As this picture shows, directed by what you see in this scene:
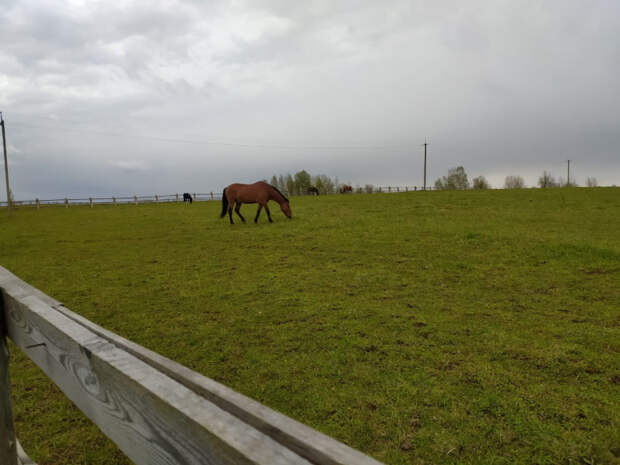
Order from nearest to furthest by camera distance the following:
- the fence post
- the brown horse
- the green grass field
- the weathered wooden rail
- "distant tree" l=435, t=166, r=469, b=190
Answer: the weathered wooden rail
the fence post
the green grass field
the brown horse
"distant tree" l=435, t=166, r=469, b=190

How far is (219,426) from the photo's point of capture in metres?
0.67

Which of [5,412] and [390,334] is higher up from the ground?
[5,412]

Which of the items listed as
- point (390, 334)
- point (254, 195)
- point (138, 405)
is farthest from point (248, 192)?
point (138, 405)

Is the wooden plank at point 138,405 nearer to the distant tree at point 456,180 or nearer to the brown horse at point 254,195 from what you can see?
the brown horse at point 254,195

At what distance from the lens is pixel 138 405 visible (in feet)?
2.82

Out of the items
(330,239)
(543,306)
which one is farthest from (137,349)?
(330,239)

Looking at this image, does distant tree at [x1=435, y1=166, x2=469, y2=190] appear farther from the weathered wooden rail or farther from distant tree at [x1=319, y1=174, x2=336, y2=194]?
the weathered wooden rail

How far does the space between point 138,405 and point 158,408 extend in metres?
0.11

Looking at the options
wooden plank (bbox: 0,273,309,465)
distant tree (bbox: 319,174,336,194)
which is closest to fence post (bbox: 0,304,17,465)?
wooden plank (bbox: 0,273,309,465)

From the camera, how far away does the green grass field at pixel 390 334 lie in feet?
8.36

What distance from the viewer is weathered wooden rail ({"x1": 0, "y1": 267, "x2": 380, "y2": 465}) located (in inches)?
24.9

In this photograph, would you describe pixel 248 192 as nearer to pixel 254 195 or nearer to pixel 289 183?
pixel 254 195

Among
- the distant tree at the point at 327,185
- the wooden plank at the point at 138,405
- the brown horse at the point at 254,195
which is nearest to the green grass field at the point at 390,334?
the wooden plank at the point at 138,405

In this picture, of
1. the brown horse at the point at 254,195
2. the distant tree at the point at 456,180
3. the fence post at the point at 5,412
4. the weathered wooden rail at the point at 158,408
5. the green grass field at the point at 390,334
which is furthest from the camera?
the distant tree at the point at 456,180
